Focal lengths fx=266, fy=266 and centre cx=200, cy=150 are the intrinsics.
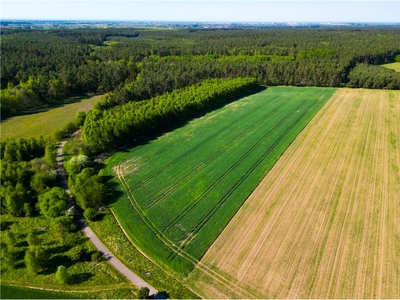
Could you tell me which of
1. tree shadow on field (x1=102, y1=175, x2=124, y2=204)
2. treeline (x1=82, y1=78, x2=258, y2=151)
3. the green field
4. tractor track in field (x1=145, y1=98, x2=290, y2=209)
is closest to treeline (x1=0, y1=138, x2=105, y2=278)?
the green field

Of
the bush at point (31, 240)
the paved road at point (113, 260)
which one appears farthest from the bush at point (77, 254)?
the bush at point (31, 240)

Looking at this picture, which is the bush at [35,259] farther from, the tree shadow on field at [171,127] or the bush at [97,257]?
the tree shadow on field at [171,127]

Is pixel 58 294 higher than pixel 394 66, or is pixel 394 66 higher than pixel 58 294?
pixel 394 66

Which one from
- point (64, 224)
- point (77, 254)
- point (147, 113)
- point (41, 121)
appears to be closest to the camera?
point (77, 254)

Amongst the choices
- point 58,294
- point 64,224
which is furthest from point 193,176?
point 58,294

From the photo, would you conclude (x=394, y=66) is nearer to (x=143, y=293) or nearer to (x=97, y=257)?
(x=143, y=293)

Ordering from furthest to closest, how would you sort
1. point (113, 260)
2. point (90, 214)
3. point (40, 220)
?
point (40, 220) → point (90, 214) → point (113, 260)

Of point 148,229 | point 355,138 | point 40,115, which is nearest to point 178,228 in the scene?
point 148,229
